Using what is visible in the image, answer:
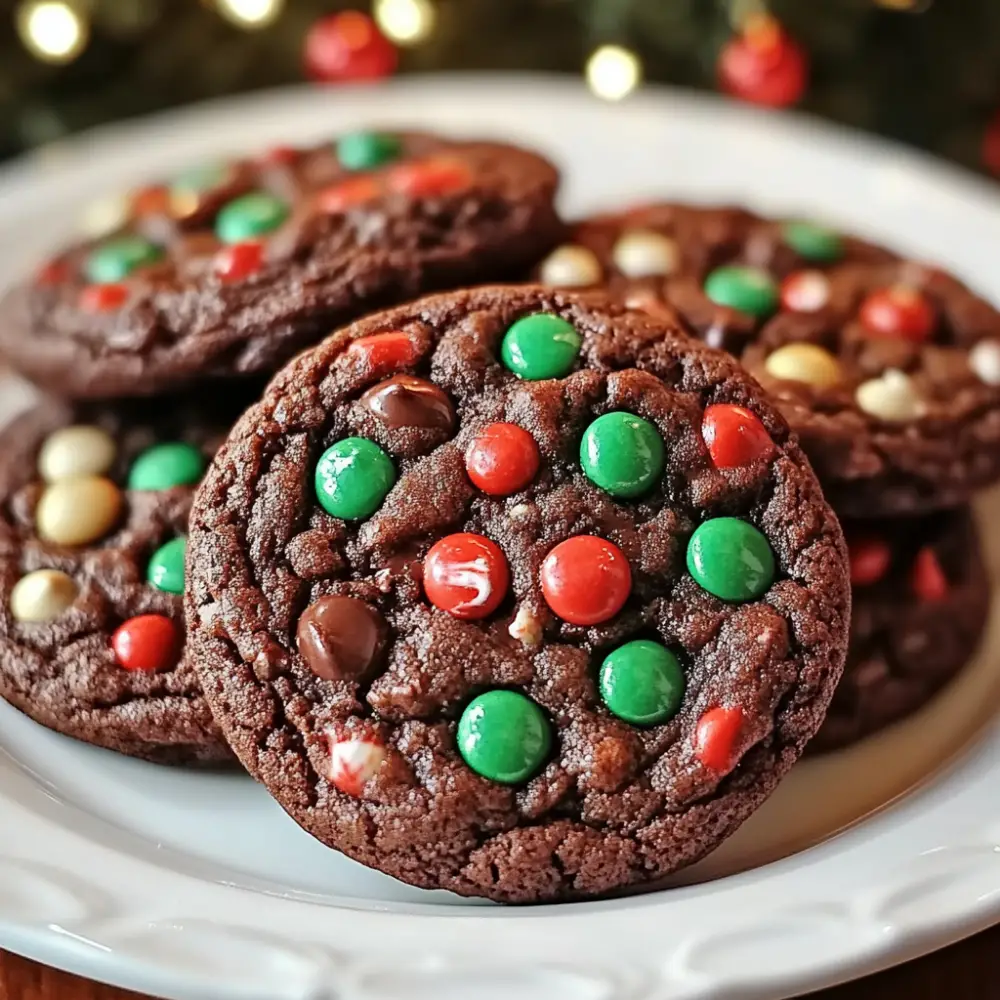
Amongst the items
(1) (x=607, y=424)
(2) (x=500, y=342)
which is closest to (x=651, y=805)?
(1) (x=607, y=424)

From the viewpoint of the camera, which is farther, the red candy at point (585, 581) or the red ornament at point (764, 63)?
the red ornament at point (764, 63)

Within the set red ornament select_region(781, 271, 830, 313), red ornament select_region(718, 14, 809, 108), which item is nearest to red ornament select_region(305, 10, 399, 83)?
red ornament select_region(718, 14, 809, 108)

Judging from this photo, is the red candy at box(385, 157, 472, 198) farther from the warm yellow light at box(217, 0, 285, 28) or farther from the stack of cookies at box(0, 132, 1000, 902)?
the warm yellow light at box(217, 0, 285, 28)

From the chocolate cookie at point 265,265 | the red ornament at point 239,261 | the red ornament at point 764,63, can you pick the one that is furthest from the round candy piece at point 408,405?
the red ornament at point 764,63

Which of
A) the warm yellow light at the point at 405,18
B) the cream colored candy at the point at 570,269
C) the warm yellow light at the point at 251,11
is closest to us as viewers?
the cream colored candy at the point at 570,269

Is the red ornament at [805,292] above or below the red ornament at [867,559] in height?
above

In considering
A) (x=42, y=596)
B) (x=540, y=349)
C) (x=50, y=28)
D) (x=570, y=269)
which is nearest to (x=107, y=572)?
(x=42, y=596)

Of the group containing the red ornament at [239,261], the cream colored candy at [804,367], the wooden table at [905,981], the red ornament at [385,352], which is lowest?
the wooden table at [905,981]

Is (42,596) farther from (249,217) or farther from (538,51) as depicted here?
(538,51)

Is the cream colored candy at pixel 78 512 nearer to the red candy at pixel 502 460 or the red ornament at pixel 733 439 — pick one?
the red candy at pixel 502 460
